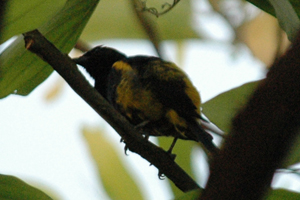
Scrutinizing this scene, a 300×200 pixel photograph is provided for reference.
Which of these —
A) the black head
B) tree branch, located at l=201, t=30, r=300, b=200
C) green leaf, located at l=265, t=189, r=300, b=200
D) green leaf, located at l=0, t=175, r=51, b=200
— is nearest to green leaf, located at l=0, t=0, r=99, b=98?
green leaf, located at l=0, t=175, r=51, b=200

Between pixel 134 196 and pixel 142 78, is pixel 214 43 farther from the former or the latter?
pixel 134 196

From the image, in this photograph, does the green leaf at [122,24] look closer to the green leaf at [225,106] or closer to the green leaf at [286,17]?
the green leaf at [225,106]

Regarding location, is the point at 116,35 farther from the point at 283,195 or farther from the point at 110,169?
the point at 283,195

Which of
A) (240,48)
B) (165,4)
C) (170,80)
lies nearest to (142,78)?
(170,80)

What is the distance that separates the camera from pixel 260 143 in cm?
48

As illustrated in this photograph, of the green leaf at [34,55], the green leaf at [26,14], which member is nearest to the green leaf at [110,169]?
the green leaf at [34,55]

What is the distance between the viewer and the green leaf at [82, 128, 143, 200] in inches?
99.7

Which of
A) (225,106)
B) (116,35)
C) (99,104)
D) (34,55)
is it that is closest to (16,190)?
(99,104)

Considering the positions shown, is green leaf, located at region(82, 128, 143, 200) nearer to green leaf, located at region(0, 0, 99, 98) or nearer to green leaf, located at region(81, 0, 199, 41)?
green leaf, located at region(81, 0, 199, 41)

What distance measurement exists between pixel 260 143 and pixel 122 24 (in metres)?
2.68

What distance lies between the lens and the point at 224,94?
153 cm

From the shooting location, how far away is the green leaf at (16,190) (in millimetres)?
1310

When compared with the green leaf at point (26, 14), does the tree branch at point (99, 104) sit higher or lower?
lower

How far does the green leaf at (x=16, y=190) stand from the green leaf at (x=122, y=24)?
184 cm
